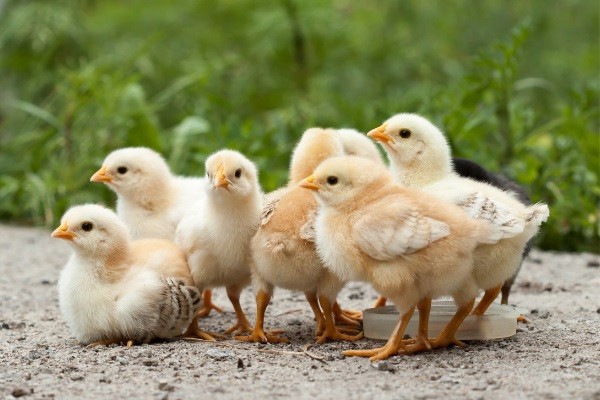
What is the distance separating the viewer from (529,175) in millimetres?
6957

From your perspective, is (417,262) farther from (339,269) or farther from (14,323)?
(14,323)

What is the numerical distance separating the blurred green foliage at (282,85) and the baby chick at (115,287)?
309 centimetres

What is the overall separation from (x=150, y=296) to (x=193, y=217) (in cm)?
50

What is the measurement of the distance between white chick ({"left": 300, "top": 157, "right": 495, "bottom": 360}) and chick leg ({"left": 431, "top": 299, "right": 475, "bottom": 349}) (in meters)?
0.05

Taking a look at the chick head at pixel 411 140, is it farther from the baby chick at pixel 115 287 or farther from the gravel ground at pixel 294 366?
the baby chick at pixel 115 287

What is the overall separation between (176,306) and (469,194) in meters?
1.35

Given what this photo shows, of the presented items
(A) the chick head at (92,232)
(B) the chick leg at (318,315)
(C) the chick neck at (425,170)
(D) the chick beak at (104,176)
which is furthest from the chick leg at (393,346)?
(D) the chick beak at (104,176)

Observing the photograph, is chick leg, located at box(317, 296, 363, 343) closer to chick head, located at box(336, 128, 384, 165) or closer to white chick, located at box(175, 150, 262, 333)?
white chick, located at box(175, 150, 262, 333)

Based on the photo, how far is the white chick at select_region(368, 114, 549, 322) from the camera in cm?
382

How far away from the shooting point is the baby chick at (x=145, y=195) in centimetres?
486

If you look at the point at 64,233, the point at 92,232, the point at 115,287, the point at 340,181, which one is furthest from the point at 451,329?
the point at 64,233

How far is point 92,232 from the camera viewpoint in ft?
13.6

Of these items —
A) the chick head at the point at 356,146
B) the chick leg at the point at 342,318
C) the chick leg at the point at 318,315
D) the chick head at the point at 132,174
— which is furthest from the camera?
the chick head at the point at 132,174

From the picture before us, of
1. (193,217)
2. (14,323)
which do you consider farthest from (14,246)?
(193,217)
